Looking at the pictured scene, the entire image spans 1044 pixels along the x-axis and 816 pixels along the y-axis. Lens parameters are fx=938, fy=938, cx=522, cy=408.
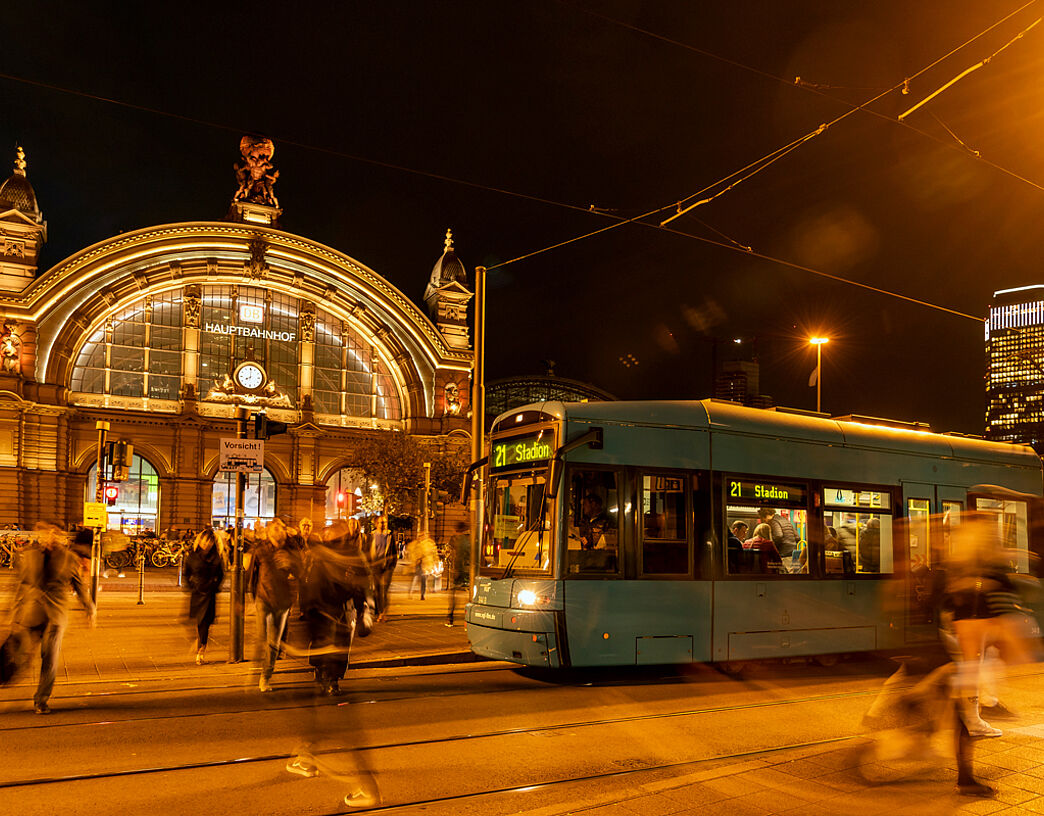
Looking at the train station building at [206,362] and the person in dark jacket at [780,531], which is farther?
the train station building at [206,362]

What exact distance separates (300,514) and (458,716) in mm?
39445

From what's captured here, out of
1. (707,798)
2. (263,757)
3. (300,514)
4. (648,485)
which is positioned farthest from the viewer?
(300,514)

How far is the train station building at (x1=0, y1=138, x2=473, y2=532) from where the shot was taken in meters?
42.1

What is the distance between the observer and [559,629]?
10.5 meters

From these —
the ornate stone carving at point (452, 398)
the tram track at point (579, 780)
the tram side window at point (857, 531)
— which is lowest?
the tram track at point (579, 780)

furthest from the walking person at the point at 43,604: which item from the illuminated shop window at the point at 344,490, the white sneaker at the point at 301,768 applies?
the illuminated shop window at the point at 344,490

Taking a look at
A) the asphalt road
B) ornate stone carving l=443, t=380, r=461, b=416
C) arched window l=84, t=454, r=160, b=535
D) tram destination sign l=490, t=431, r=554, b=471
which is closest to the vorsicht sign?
the asphalt road

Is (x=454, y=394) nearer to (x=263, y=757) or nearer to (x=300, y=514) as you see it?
(x=300, y=514)

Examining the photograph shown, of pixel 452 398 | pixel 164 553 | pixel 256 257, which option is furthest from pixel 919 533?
pixel 256 257

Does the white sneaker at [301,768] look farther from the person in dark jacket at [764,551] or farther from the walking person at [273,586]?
the person in dark jacket at [764,551]

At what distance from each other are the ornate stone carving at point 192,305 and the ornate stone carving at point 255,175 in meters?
5.83

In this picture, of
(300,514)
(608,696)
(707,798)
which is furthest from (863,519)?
(300,514)

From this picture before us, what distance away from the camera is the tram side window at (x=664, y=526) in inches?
439

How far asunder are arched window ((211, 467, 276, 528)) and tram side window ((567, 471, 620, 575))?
36.5m
